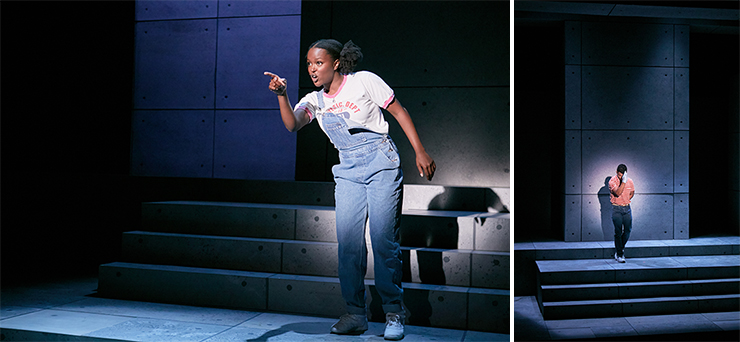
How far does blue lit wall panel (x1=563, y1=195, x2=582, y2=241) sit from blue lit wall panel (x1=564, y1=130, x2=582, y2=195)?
0.04 meters

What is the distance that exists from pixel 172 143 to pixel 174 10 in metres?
1.25

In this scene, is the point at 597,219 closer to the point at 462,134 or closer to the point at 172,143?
the point at 462,134

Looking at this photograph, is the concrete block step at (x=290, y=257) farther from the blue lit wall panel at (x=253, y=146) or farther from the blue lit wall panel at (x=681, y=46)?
the blue lit wall panel at (x=681, y=46)

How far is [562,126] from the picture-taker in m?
1.54

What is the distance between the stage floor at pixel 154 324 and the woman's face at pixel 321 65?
125 cm

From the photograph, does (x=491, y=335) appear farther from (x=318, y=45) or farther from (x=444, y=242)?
(x=318, y=45)

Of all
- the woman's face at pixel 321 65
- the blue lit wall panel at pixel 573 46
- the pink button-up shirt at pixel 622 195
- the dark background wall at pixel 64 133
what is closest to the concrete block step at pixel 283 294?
the dark background wall at pixel 64 133

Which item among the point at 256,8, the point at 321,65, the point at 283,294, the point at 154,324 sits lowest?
the point at 154,324

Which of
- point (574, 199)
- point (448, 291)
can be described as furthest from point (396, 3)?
point (574, 199)

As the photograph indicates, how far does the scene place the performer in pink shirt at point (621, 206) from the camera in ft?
4.67

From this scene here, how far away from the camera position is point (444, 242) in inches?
124

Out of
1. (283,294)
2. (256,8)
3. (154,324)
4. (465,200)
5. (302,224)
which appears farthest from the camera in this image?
(256,8)

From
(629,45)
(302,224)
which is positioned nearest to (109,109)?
(302,224)

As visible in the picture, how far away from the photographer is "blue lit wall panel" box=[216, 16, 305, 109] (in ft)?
15.0
